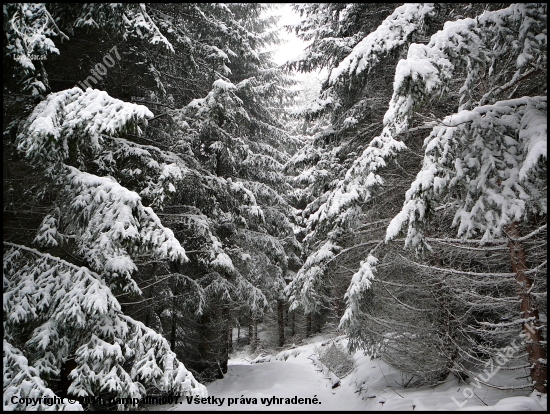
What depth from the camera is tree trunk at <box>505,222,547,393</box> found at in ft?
11.4

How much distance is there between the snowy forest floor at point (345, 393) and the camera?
4.62m

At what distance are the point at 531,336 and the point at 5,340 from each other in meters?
6.03

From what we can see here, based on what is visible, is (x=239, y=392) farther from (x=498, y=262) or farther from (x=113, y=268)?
(x=498, y=262)

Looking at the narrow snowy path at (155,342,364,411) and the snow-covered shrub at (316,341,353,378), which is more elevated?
the narrow snowy path at (155,342,364,411)

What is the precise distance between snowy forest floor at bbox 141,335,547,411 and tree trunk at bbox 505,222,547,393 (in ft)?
0.79

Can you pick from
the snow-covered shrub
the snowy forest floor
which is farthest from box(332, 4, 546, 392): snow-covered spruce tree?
the snow-covered shrub

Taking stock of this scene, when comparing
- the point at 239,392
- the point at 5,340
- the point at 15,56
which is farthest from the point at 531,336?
the point at 239,392

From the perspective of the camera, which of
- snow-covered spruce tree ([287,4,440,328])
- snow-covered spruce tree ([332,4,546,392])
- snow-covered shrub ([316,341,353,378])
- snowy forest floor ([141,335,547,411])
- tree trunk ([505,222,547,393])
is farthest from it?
snow-covered shrub ([316,341,353,378])

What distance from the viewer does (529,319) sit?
3.52m

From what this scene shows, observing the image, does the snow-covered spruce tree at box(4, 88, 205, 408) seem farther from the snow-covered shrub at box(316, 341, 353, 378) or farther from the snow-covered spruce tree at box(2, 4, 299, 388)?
the snow-covered shrub at box(316, 341, 353, 378)

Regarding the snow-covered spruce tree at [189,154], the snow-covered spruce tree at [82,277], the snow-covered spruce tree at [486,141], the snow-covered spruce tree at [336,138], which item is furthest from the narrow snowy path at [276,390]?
the snow-covered spruce tree at [486,141]

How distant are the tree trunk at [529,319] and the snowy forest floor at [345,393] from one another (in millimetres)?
242

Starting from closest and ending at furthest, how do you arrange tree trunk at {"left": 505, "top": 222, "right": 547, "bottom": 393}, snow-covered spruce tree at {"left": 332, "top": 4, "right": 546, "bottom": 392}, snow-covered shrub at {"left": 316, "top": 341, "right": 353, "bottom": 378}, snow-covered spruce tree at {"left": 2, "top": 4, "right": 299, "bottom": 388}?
snow-covered spruce tree at {"left": 332, "top": 4, "right": 546, "bottom": 392} → tree trunk at {"left": 505, "top": 222, "right": 547, "bottom": 393} → snow-covered spruce tree at {"left": 2, "top": 4, "right": 299, "bottom": 388} → snow-covered shrub at {"left": 316, "top": 341, "right": 353, "bottom": 378}

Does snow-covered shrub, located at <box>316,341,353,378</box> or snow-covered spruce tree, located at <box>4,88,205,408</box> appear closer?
snow-covered spruce tree, located at <box>4,88,205,408</box>
